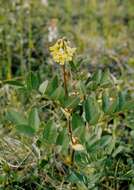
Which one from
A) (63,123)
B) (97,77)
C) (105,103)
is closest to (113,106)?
(105,103)

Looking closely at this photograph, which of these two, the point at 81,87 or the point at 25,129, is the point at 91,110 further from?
the point at 25,129

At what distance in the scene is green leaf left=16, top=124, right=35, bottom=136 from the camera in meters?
1.44

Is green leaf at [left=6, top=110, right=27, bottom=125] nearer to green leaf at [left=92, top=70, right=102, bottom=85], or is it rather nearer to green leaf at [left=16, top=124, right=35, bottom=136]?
green leaf at [left=16, top=124, right=35, bottom=136]

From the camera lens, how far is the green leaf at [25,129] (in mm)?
1442

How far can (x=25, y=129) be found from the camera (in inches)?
57.4

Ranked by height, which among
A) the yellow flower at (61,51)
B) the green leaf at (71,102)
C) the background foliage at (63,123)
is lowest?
the background foliage at (63,123)

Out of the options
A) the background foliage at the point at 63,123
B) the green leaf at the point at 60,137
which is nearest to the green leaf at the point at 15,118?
the background foliage at the point at 63,123

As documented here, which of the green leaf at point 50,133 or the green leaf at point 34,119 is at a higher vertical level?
the green leaf at point 34,119

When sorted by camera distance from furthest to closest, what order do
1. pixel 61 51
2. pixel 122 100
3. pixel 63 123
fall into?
pixel 63 123, pixel 122 100, pixel 61 51

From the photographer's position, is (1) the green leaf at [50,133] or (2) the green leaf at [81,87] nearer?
(1) the green leaf at [50,133]

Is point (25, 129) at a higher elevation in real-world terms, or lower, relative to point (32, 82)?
lower

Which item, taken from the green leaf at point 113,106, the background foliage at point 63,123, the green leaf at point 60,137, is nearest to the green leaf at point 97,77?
the background foliage at point 63,123

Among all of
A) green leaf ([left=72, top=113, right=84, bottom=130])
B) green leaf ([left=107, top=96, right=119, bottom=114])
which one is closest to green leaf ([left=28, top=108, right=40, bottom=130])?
green leaf ([left=72, top=113, right=84, bottom=130])

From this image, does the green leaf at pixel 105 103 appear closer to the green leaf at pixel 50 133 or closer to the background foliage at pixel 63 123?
the background foliage at pixel 63 123
